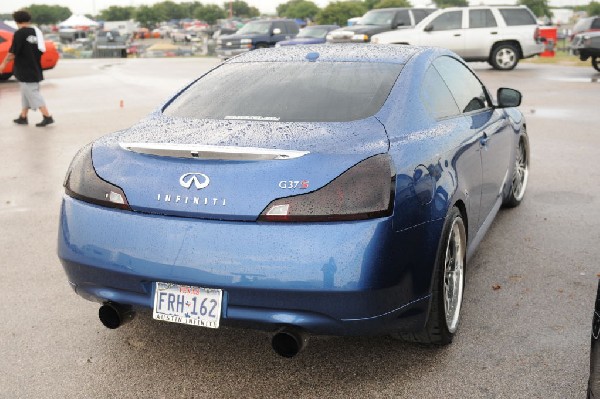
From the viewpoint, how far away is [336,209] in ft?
10.1

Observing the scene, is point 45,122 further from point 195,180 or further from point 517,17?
point 517,17

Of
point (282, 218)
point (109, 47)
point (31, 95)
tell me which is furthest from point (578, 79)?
point (109, 47)

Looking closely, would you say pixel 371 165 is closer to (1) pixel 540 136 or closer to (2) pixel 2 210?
(2) pixel 2 210

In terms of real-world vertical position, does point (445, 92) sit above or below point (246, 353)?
above

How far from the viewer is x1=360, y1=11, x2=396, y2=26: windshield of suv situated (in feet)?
84.3

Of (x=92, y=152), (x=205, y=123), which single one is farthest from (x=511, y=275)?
(x=92, y=152)

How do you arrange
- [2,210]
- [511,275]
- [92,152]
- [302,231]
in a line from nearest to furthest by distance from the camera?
1. [302,231]
2. [92,152]
3. [511,275]
4. [2,210]

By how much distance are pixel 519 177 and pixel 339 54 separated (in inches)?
114

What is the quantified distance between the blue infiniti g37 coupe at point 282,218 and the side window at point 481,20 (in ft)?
66.4

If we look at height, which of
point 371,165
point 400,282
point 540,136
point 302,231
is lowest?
point 540,136

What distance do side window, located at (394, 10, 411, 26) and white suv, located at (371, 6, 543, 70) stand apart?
2.44 metres

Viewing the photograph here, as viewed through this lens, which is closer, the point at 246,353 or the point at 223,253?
the point at 223,253

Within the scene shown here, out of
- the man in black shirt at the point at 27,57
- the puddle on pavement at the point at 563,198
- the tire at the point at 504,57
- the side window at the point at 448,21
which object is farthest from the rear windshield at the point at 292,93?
the tire at the point at 504,57

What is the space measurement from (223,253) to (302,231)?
1.11 feet
